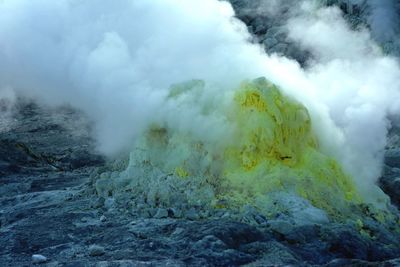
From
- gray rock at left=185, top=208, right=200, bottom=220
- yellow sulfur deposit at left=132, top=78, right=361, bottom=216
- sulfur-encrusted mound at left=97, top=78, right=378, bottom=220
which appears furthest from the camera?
yellow sulfur deposit at left=132, top=78, right=361, bottom=216

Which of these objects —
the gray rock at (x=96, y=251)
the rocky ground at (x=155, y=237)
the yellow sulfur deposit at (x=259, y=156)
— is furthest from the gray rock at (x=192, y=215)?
the gray rock at (x=96, y=251)

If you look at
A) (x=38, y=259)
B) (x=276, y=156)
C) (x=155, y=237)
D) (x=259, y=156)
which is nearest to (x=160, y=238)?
(x=155, y=237)

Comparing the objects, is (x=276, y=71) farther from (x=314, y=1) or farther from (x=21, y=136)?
(x=314, y=1)

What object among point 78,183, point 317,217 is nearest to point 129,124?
point 78,183

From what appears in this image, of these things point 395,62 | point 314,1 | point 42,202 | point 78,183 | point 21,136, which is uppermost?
point 314,1

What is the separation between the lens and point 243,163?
397 inches

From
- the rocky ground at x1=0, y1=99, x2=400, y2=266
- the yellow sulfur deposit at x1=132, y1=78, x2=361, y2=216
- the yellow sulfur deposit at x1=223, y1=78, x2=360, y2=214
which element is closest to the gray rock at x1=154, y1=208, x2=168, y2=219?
the rocky ground at x1=0, y1=99, x2=400, y2=266

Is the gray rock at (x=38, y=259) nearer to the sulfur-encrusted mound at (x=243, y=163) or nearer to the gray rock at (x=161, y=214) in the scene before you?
the gray rock at (x=161, y=214)

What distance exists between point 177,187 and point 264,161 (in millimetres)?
1556

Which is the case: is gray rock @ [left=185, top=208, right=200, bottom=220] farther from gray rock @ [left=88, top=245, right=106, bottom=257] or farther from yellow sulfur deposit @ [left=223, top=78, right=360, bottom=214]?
gray rock @ [left=88, top=245, right=106, bottom=257]

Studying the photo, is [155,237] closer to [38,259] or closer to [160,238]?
[160,238]

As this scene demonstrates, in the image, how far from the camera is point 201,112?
10.7 m

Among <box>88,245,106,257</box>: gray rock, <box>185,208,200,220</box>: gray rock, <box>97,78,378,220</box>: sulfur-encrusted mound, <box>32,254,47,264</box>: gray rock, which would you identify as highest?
<box>97,78,378,220</box>: sulfur-encrusted mound

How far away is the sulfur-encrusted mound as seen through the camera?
30.9ft
